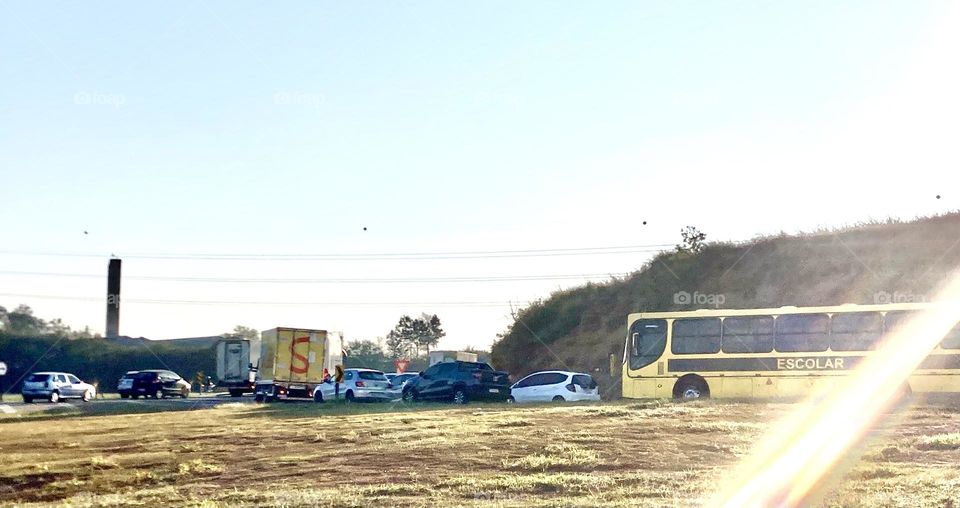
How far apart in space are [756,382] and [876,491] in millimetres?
20452

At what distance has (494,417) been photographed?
2320 centimetres

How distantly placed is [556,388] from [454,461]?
70.7ft

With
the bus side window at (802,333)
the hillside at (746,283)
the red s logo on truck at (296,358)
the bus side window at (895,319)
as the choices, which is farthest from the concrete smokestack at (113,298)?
the bus side window at (895,319)

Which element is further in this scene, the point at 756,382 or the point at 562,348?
the point at 562,348

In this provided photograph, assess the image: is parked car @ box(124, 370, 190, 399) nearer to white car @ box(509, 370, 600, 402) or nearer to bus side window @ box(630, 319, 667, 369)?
white car @ box(509, 370, 600, 402)

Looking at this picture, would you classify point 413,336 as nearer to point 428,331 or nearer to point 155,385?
point 428,331

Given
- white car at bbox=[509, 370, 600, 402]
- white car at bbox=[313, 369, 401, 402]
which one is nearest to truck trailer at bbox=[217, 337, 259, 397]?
white car at bbox=[313, 369, 401, 402]

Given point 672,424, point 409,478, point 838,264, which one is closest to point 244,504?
point 409,478

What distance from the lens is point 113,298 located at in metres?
82.1

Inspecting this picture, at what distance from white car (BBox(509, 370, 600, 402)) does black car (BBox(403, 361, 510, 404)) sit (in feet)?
2.59

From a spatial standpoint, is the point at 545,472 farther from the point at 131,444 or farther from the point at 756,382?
the point at 756,382
